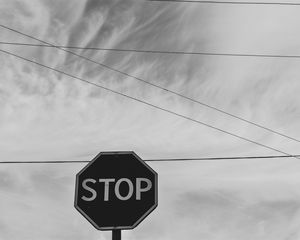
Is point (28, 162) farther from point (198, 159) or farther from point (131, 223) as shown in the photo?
point (131, 223)

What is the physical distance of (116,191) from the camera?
635 centimetres

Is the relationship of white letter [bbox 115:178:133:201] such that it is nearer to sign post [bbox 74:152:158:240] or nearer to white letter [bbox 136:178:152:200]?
sign post [bbox 74:152:158:240]

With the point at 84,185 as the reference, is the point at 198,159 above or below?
above

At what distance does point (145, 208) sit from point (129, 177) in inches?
21.5

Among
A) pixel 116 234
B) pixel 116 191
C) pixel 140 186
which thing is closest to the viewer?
pixel 116 234

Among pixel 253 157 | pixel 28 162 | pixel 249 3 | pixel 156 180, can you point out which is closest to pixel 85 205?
pixel 156 180

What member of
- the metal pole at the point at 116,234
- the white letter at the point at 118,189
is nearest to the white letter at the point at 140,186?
the white letter at the point at 118,189

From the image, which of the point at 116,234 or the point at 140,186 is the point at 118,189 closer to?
the point at 140,186

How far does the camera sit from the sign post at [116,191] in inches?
245

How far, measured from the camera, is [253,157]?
1113 cm

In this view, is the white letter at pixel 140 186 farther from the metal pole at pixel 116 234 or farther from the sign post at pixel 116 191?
the metal pole at pixel 116 234

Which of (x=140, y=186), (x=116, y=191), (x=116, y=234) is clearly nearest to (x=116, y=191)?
(x=116, y=191)

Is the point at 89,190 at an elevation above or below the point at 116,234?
above

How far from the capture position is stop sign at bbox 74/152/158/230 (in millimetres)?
6219
